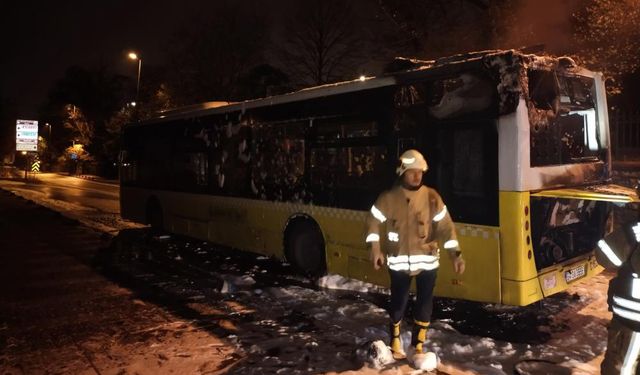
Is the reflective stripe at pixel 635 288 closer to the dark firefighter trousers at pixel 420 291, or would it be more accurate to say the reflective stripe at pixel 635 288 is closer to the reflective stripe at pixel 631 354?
the reflective stripe at pixel 631 354

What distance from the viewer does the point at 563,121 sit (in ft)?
20.1

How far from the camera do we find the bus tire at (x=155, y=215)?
12.3m

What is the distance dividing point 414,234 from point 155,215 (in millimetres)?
9200

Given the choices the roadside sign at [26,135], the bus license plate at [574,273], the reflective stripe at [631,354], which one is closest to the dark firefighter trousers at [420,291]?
the reflective stripe at [631,354]

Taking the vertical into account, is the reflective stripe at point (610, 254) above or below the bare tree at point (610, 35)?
below

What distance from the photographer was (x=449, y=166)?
5820 millimetres

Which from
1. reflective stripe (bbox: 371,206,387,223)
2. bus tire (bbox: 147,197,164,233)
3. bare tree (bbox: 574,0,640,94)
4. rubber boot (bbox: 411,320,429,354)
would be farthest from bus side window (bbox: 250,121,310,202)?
bare tree (bbox: 574,0,640,94)

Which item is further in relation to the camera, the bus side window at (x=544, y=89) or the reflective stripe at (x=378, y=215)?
the bus side window at (x=544, y=89)

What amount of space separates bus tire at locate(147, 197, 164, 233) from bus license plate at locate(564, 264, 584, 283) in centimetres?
877

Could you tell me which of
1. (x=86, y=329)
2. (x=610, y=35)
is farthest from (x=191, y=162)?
(x=610, y=35)

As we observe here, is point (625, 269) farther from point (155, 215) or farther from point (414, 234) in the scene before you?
point (155, 215)

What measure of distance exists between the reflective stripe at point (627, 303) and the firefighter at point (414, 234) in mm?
1347

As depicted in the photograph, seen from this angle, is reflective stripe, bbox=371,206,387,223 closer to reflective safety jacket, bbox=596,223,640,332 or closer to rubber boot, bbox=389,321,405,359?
rubber boot, bbox=389,321,405,359

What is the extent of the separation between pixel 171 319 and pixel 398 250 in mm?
2937
